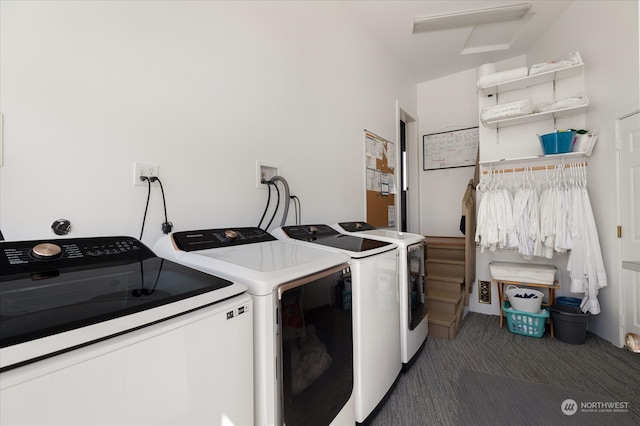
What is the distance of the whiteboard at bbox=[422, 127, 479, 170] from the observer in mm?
3906

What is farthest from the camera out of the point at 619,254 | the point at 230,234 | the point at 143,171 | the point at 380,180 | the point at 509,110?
the point at 380,180

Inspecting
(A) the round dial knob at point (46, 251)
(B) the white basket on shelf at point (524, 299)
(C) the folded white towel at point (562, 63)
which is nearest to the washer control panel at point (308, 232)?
(A) the round dial knob at point (46, 251)

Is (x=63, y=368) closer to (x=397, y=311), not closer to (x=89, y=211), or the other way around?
(x=89, y=211)

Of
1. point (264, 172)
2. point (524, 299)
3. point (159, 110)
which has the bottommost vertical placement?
point (524, 299)

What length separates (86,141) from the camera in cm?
108

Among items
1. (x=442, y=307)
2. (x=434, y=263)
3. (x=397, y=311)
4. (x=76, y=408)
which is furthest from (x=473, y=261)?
(x=76, y=408)

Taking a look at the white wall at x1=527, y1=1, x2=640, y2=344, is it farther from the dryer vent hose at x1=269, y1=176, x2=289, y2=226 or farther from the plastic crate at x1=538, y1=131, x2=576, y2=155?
the dryer vent hose at x1=269, y1=176, x2=289, y2=226

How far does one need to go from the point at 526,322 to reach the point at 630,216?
1.23 meters

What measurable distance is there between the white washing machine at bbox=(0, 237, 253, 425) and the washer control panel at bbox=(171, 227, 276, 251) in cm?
23

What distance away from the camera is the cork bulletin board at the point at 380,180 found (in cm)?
300

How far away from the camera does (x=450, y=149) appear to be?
405 centimetres

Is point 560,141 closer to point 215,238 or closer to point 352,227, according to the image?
point 352,227

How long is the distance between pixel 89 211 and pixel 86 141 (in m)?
0.27

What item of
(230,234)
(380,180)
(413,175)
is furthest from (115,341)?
(413,175)
